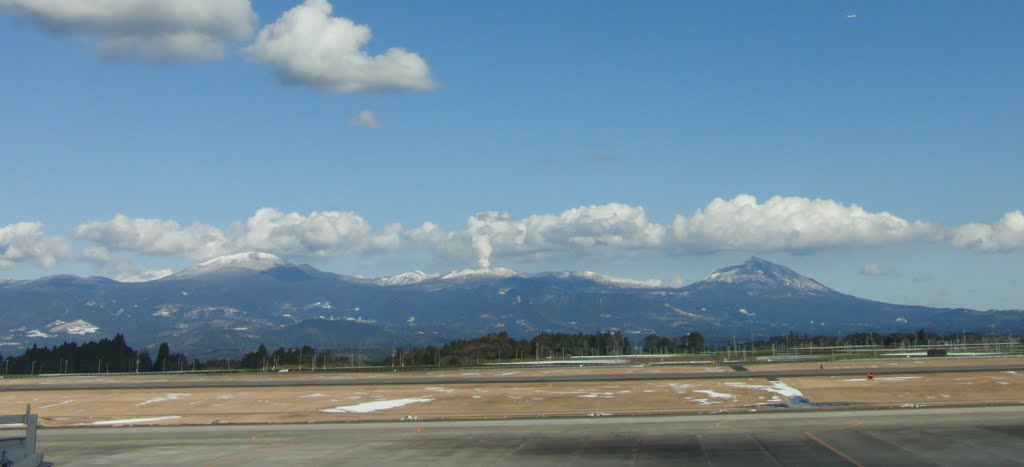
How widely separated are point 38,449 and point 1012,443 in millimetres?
53776

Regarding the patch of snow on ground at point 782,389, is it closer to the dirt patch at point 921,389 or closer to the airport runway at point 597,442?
the dirt patch at point 921,389

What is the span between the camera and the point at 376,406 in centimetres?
7312

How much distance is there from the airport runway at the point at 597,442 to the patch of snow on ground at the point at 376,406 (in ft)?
24.3

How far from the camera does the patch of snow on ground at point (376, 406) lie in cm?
6972

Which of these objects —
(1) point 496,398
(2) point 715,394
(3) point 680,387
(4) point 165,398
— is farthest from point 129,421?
(2) point 715,394

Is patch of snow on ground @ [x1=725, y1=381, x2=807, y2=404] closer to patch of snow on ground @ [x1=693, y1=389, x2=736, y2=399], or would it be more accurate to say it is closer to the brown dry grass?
the brown dry grass

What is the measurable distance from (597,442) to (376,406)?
30.9 metres

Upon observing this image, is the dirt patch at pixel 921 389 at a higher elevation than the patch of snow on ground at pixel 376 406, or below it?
higher

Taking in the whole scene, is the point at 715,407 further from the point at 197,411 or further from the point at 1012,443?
the point at 197,411

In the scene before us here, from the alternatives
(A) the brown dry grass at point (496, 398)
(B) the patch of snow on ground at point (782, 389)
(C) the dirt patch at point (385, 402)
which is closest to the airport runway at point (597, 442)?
(C) the dirt patch at point (385, 402)

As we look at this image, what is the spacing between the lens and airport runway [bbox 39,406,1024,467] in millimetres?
39875

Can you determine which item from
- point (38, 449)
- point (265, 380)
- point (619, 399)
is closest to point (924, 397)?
point (619, 399)

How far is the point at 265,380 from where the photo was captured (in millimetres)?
113188

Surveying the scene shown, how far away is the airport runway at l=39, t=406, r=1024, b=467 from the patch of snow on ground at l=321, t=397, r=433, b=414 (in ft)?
24.3
